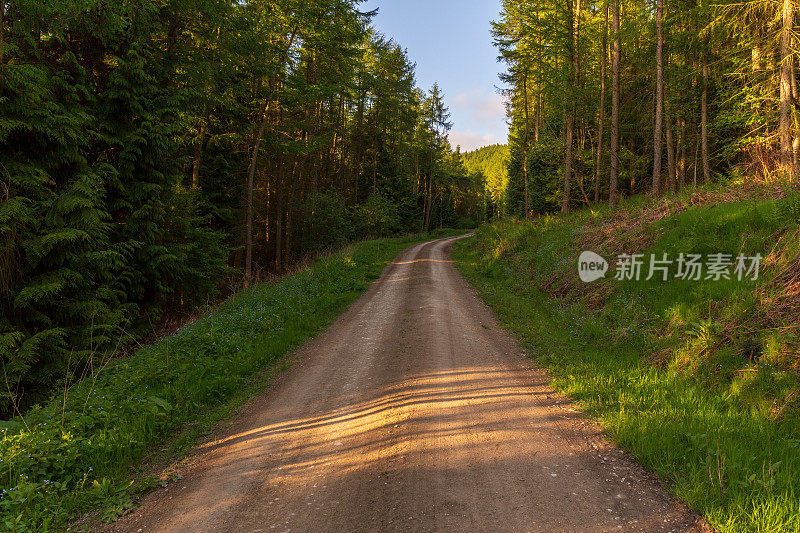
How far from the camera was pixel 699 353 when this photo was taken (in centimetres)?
601

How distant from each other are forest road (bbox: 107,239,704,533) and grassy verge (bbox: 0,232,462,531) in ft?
2.00

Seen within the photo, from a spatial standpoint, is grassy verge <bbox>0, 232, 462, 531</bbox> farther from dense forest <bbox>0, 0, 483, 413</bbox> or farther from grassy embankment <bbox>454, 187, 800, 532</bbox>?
grassy embankment <bbox>454, 187, 800, 532</bbox>

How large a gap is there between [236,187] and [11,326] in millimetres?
14597

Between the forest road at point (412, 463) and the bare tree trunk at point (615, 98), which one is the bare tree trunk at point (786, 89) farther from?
the forest road at point (412, 463)

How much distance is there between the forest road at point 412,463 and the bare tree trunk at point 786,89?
40.0ft

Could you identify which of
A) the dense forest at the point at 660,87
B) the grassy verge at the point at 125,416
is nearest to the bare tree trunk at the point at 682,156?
the dense forest at the point at 660,87

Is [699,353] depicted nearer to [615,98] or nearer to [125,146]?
[125,146]

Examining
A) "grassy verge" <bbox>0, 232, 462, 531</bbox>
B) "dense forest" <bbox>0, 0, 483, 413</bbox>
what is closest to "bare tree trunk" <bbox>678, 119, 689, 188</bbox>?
"dense forest" <bbox>0, 0, 483, 413</bbox>

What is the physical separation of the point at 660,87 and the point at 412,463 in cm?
1783

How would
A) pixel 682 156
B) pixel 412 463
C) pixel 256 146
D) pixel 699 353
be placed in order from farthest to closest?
pixel 682 156 → pixel 256 146 → pixel 699 353 → pixel 412 463

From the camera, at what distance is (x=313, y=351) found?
8133 millimetres

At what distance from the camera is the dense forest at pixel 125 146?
25.2 ft

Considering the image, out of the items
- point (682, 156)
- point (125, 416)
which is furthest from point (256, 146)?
point (682, 156)

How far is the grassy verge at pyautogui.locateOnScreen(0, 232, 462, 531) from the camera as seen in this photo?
11.6 feet
